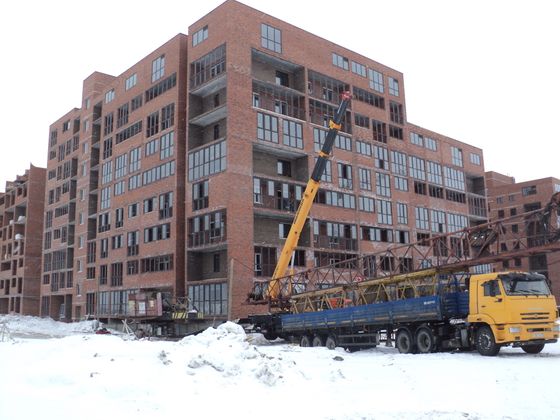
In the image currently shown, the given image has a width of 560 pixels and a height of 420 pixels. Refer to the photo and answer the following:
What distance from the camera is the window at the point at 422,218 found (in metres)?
57.0

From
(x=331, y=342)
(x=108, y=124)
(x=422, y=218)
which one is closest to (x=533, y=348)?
(x=331, y=342)

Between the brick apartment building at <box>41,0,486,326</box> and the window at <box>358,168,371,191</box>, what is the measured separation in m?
0.10

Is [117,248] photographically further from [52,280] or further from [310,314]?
[310,314]

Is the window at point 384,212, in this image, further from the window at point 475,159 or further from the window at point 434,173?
the window at point 475,159

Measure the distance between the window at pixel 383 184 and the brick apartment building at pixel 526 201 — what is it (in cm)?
3359

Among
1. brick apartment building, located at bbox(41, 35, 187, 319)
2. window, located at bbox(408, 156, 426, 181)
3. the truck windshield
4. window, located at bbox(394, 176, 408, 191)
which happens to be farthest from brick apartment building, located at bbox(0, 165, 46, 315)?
the truck windshield

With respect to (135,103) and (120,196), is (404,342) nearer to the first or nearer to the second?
(120,196)

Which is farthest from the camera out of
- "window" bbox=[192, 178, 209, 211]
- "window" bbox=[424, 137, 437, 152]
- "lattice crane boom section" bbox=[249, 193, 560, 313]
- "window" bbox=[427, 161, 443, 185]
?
"window" bbox=[424, 137, 437, 152]

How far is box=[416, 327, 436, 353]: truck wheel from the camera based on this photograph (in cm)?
1938

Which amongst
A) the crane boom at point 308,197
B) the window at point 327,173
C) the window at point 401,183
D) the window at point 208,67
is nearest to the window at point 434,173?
the window at point 401,183

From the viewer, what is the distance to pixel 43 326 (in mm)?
58406

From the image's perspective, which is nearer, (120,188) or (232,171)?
(232,171)

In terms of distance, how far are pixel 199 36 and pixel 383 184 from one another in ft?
74.4

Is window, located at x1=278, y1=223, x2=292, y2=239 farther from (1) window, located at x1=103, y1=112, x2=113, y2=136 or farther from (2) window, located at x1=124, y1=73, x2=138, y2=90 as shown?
(1) window, located at x1=103, y1=112, x2=113, y2=136
